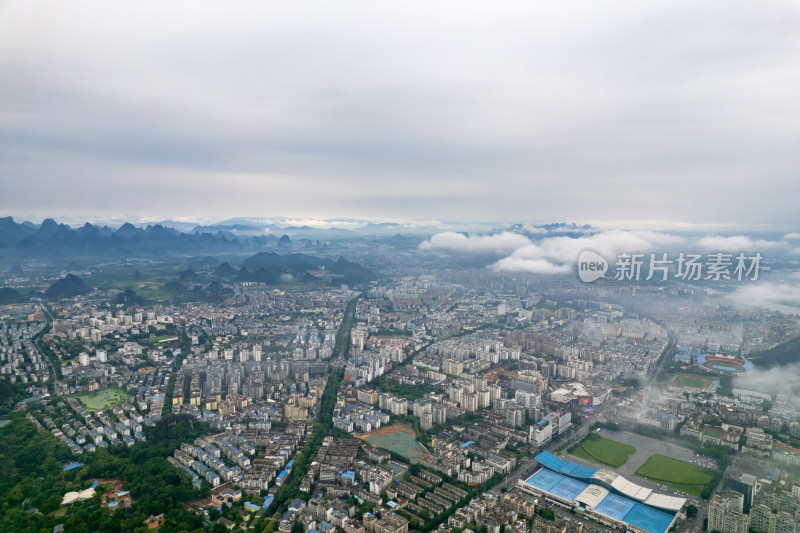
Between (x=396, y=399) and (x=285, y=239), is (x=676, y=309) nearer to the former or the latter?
(x=396, y=399)

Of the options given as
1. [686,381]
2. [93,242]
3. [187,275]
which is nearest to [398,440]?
[686,381]

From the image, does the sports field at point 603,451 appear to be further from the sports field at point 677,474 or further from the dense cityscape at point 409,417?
the sports field at point 677,474

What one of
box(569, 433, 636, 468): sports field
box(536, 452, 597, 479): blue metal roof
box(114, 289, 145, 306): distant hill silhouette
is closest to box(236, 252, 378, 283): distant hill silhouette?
box(114, 289, 145, 306): distant hill silhouette

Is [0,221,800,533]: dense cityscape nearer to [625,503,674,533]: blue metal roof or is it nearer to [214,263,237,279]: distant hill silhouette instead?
[625,503,674,533]: blue metal roof

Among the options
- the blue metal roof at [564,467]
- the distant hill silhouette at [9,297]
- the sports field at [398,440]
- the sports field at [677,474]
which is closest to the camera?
the sports field at [677,474]

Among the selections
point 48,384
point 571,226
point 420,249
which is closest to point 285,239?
point 420,249

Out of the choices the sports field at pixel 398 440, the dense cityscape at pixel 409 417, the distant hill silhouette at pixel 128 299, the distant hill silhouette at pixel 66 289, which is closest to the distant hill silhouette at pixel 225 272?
the distant hill silhouette at pixel 66 289
